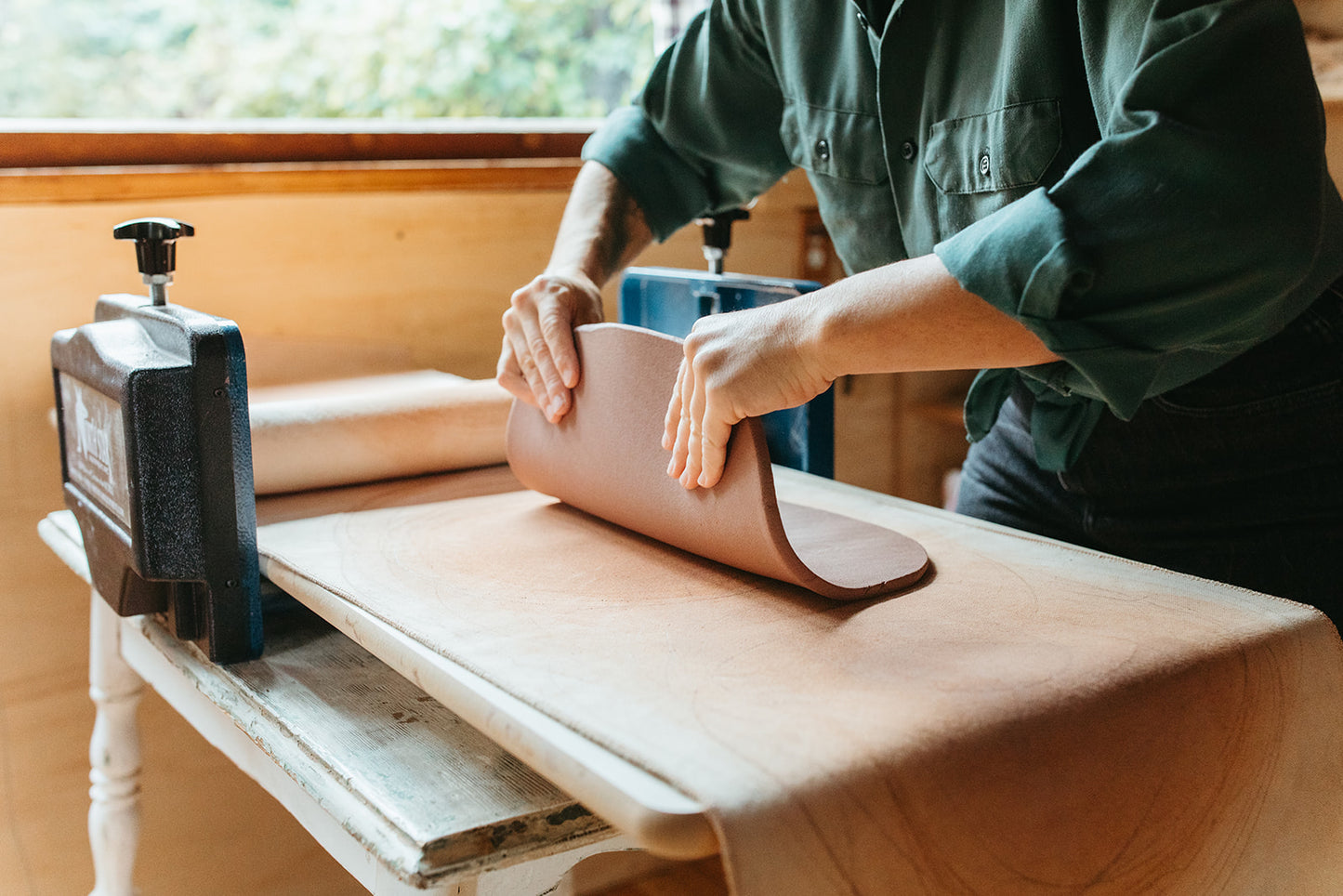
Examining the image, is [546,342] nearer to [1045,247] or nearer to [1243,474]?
[1045,247]

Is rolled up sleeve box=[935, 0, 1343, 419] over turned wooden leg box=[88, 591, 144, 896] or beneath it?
over

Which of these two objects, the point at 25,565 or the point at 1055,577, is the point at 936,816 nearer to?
the point at 1055,577

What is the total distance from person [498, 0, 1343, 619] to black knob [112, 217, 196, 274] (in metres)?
0.27

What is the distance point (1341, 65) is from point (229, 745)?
1.37 metres

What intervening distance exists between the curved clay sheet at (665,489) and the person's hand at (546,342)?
1cm

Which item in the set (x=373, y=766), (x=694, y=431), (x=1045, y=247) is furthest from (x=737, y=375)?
(x=373, y=766)

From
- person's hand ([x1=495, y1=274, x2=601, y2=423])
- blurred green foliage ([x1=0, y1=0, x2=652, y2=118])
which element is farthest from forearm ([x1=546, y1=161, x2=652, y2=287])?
blurred green foliage ([x1=0, y1=0, x2=652, y2=118])

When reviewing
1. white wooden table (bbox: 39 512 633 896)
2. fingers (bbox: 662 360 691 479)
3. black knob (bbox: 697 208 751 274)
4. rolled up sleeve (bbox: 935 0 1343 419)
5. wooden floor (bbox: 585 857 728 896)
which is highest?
rolled up sleeve (bbox: 935 0 1343 419)

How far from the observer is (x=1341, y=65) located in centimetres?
131

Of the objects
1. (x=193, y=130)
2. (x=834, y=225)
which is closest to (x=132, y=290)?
(x=193, y=130)

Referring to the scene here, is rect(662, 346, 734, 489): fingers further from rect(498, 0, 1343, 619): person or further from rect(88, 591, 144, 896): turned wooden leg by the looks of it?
rect(88, 591, 144, 896): turned wooden leg

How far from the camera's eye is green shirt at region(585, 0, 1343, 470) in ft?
2.04

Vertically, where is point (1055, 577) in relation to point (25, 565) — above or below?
above

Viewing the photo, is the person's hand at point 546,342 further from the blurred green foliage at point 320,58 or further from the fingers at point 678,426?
the blurred green foliage at point 320,58
